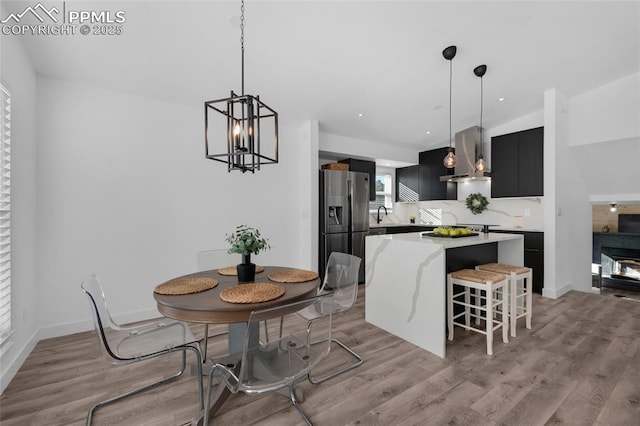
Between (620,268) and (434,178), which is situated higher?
(434,178)

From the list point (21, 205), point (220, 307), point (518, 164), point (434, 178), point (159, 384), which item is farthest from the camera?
point (434, 178)

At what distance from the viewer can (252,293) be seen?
165cm

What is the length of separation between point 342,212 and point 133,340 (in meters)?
3.27

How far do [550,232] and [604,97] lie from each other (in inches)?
75.3

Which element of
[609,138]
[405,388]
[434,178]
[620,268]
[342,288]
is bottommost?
[620,268]

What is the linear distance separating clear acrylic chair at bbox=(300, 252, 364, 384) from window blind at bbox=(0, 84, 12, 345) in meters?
2.12

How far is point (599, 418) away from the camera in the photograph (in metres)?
1.67

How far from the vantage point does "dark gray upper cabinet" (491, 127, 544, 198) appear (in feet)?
13.8

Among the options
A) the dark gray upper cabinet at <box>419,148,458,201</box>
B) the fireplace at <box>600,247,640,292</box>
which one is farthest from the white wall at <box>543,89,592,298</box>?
the fireplace at <box>600,247,640,292</box>

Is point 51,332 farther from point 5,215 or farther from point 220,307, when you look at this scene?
point 220,307

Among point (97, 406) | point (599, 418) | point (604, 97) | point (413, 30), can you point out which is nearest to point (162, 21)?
point (413, 30)

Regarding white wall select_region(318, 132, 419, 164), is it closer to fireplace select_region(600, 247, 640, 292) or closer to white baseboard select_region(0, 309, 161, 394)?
white baseboard select_region(0, 309, 161, 394)

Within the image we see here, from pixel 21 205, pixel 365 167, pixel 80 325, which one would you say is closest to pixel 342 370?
pixel 80 325

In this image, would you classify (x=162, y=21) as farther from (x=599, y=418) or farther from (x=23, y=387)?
(x=599, y=418)
